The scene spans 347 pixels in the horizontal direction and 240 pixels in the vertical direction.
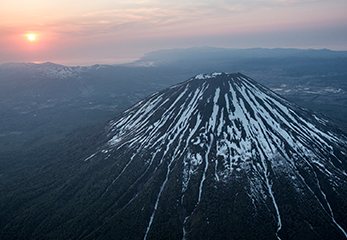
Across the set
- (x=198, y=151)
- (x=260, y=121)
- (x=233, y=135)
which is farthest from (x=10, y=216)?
(x=260, y=121)

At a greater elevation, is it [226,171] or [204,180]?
[226,171]

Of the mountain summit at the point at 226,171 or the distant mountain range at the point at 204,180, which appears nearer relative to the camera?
the mountain summit at the point at 226,171

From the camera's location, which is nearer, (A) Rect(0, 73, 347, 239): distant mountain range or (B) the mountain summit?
(B) the mountain summit

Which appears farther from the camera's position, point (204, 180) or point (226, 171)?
point (226, 171)

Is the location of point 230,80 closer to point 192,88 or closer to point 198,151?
point 192,88

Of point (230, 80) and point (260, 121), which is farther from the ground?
point (230, 80)
